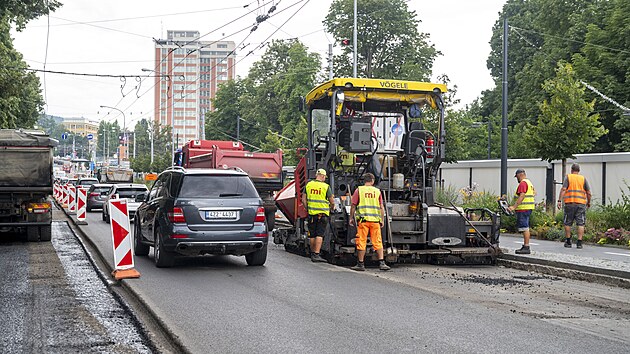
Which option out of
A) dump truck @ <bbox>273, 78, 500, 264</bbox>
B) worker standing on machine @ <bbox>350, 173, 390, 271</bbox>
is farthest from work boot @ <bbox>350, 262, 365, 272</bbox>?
dump truck @ <bbox>273, 78, 500, 264</bbox>

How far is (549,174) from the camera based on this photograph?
2955 cm

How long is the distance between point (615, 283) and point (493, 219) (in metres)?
2.84

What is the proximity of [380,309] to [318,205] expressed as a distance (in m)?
4.78

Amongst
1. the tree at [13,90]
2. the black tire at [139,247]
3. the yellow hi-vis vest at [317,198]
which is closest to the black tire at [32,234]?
the black tire at [139,247]

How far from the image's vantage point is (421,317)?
7.87 m

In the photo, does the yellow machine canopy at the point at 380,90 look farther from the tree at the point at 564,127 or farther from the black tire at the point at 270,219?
the tree at the point at 564,127

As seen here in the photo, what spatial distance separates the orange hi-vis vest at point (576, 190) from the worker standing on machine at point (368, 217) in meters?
5.36

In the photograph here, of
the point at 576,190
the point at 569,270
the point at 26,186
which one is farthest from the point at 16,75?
the point at 569,270

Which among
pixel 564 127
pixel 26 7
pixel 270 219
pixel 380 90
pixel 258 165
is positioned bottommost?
pixel 270 219

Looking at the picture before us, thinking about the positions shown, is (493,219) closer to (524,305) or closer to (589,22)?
(524,305)

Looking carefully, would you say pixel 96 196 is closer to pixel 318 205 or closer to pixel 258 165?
pixel 258 165

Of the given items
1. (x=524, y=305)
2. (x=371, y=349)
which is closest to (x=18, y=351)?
(x=371, y=349)

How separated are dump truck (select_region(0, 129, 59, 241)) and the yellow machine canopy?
7.76 metres

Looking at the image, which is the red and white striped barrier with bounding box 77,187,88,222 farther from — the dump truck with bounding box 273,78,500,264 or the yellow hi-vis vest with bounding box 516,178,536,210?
the yellow hi-vis vest with bounding box 516,178,536,210
